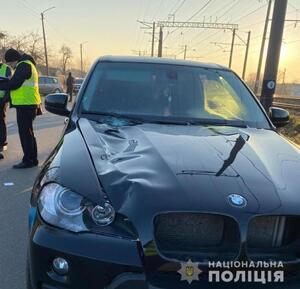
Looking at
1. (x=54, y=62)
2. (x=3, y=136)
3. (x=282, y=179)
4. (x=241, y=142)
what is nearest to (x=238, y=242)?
(x=282, y=179)

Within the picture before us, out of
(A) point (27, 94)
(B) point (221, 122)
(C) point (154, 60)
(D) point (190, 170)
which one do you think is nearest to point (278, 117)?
(B) point (221, 122)

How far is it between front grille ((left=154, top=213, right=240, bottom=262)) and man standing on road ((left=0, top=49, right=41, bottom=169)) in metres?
5.26

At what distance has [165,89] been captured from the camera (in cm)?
414

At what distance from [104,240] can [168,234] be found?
313 mm

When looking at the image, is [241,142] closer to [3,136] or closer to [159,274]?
[159,274]

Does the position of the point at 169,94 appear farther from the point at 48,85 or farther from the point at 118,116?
the point at 48,85

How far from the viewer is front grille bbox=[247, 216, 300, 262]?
2293mm

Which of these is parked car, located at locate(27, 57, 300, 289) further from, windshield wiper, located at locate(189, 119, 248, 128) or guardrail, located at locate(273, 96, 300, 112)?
guardrail, located at locate(273, 96, 300, 112)

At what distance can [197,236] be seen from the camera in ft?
7.50

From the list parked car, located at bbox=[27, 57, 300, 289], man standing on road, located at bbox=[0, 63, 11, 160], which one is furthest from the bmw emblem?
man standing on road, located at bbox=[0, 63, 11, 160]

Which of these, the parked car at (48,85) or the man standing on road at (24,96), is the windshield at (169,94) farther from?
the parked car at (48,85)

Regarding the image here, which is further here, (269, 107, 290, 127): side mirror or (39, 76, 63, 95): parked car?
(39, 76, 63, 95): parked car

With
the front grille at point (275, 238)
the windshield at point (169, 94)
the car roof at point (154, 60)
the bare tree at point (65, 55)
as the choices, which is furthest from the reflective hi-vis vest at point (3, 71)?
the bare tree at point (65, 55)

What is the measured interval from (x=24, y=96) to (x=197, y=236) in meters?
5.35
